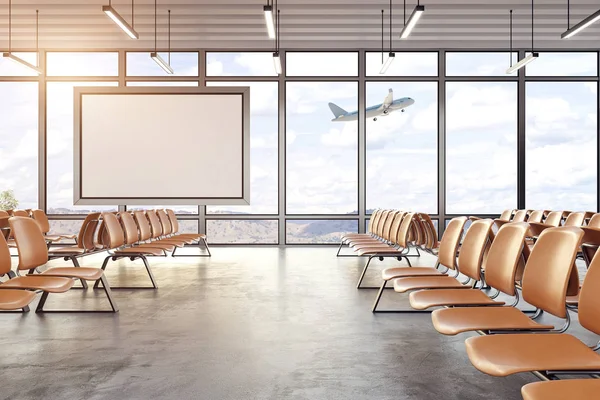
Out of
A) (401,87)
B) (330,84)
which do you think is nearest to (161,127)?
(330,84)

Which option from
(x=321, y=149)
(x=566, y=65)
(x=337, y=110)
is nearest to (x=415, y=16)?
(x=337, y=110)

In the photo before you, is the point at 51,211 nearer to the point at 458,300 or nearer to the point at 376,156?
the point at 376,156

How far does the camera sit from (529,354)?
5.91ft

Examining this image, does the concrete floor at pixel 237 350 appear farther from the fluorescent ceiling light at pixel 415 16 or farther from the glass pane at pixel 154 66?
the glass pane at pixel 154 66

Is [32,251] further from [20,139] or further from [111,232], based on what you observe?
[20,139]

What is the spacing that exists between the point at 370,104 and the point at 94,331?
7.77m

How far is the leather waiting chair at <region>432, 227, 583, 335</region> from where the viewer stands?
6.86 ft

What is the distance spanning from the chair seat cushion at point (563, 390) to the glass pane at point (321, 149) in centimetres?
848

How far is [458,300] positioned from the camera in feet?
9.12

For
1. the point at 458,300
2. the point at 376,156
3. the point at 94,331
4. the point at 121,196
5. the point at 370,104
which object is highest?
the point at 370,104

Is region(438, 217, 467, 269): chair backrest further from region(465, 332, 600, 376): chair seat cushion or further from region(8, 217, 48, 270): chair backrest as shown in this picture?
region(8, 217, 48, 270): chair backrest

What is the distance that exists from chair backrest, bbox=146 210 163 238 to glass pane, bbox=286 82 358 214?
3.17 meters

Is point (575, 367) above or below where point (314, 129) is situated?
below

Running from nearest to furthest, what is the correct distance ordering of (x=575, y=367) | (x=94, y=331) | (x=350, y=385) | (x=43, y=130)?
1. (x=575, y=367)
2. (x=350, y=385)
3. (x=94, y=331)
4. (x=43, y=130)
